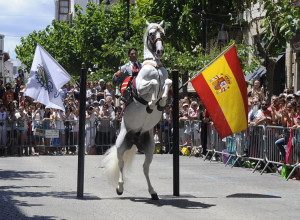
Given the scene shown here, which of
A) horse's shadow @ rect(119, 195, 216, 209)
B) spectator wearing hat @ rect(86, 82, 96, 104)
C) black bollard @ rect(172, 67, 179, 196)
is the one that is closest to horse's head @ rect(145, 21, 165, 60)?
black bollard @ rect(172, 67, 179, 196)

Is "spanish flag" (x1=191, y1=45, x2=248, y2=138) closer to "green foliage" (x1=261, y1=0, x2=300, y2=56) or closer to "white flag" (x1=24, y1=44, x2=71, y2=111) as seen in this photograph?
"white flag" (x1=24, y1=44, x2=71, y2=111)

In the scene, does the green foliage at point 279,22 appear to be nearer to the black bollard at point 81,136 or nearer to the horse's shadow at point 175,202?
the horse's shadow at point 175,202

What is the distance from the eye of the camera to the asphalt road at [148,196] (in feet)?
33.4

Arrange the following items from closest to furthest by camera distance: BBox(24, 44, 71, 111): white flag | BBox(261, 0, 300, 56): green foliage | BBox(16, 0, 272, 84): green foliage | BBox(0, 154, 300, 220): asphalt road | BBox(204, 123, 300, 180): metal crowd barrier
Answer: BBox(0, 154, 300, 220): asphalt road < BBox(24, 44, 71, 111): white flag < BBox(204, 123, 300, 180): metal crowd barrier < BBox(261, 0, 300, 56): green foliage < BBox(16, 0, 272, 84): green foliage

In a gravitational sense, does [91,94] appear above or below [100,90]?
below

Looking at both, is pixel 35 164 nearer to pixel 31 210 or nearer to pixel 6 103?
pixel 6 103

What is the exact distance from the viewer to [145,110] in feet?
38.9

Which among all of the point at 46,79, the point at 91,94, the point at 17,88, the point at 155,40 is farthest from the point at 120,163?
the point at 17,88

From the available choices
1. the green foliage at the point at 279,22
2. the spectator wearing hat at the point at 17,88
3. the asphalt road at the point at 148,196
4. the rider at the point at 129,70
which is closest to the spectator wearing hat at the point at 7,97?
the spectator wearing hat at the point at 17,88

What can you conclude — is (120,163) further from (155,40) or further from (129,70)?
(155,40)

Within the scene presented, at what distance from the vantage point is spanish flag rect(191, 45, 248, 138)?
12.9m

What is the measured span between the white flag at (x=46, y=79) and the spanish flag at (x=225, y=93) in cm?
257

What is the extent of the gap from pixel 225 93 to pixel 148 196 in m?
2.28

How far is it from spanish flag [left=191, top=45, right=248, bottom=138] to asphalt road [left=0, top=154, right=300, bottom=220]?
1.28m
